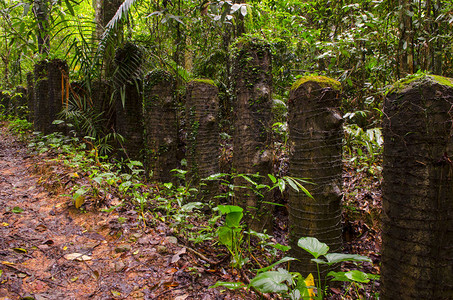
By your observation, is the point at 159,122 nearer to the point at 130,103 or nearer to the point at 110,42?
the point at 130,103

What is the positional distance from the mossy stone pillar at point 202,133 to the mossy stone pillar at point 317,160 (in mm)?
1774

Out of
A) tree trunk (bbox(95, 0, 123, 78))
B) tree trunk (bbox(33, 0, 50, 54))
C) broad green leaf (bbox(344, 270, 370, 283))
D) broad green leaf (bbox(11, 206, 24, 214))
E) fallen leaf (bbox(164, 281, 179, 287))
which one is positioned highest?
tree trunk (bbox(95, 0, 123, 78))

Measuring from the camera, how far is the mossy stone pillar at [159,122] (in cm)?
406

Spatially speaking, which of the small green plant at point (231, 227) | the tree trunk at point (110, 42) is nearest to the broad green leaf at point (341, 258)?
the small green plant at point (231, 227)

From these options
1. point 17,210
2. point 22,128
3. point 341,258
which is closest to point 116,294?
point 341,258

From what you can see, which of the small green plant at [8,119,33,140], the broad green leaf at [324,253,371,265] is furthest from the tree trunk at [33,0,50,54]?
the small green plant at [8,119,33,140]

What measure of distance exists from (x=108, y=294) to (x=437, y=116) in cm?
221

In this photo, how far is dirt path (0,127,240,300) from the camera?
1.72 metres

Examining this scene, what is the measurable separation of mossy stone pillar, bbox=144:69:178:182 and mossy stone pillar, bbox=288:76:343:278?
2.33 m

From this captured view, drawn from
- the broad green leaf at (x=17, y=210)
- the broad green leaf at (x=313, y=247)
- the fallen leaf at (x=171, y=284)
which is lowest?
the fallen leaf at (x=171, y=284)

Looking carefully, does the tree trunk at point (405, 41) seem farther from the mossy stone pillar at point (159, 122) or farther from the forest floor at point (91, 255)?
the mossy stone pillar at point (159, 122)

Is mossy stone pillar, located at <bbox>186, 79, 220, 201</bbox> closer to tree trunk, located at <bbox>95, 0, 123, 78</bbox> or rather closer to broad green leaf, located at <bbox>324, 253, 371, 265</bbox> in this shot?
tree trunk, located at <bbox>95, 0, 123, 78</bbox>

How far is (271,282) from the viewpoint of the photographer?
121 centimetres

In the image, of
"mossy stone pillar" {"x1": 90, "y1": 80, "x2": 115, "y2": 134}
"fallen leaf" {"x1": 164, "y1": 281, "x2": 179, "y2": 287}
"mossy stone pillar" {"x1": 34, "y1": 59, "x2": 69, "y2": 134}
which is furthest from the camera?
"mossy stone pillar" {"x1": 34, "y1": 59, "x2": 69, "y2": 134}
